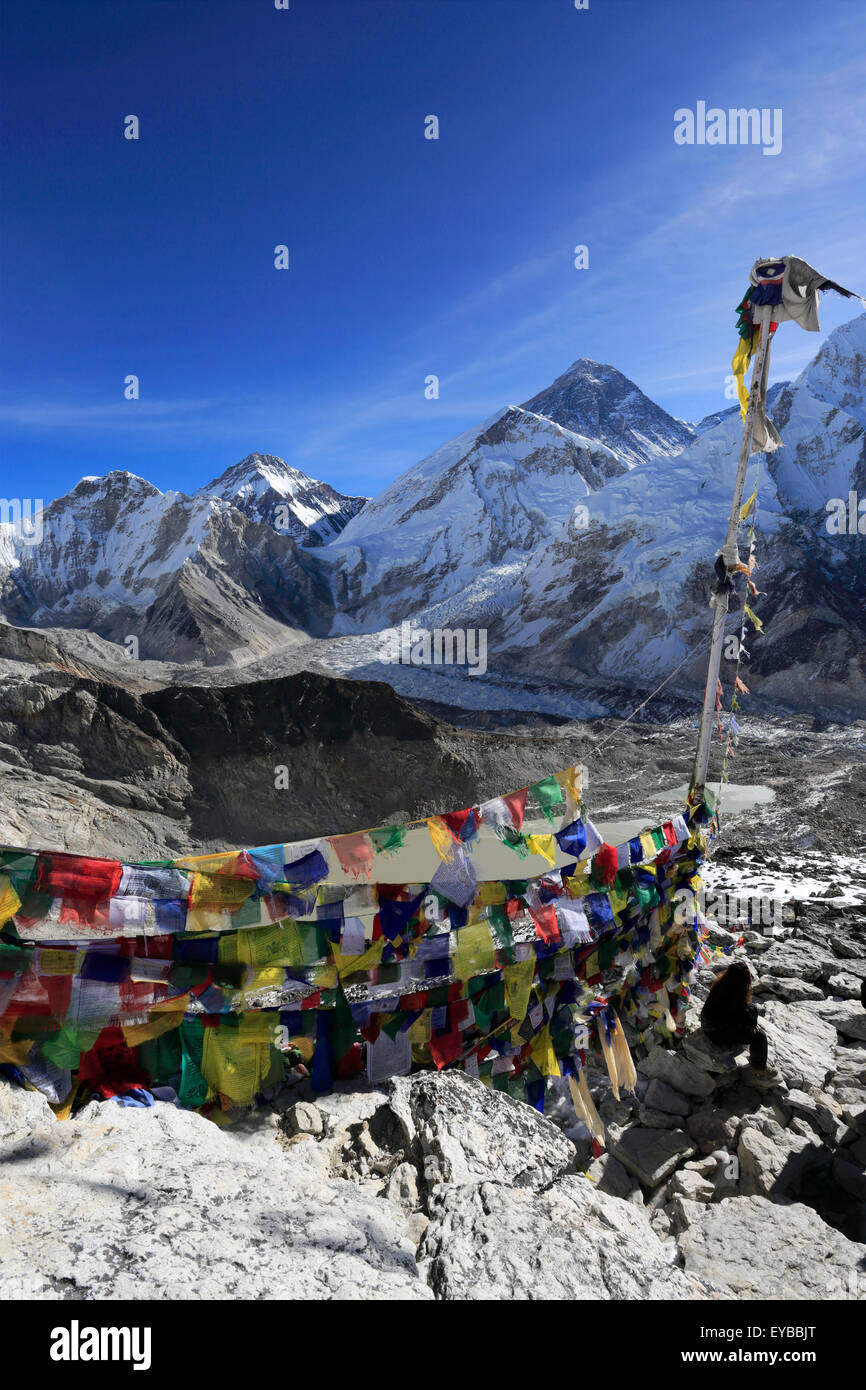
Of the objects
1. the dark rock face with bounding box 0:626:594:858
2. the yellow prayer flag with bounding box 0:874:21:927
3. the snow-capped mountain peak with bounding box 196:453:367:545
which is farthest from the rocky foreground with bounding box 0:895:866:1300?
the snow-capped mountain peak with bounding box 196:453:367:545

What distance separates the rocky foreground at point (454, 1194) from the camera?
261cm

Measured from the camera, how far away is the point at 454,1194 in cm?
338

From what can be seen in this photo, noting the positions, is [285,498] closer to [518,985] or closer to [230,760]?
[230,760]

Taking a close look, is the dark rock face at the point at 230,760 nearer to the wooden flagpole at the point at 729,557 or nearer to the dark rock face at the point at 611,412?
the wooden flagpole at the point at 729,557

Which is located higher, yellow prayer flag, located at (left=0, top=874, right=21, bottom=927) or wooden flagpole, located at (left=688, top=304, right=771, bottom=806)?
wooden flagpole, located at (left=688, top=304, right=771, bottom=806)

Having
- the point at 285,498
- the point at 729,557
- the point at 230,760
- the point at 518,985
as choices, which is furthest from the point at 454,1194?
the point at 285,498

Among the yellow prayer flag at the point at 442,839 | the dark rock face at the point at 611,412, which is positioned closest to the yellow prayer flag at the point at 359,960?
the yellow prayer flag at the point at 442,839

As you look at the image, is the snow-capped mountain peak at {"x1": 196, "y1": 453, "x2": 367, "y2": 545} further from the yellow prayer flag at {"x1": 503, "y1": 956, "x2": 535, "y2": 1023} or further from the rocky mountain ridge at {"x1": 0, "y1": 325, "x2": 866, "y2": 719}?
the yellow prayer flag at {"x1": 503, "y1": 956, "x2": 535, "y2": 1023}

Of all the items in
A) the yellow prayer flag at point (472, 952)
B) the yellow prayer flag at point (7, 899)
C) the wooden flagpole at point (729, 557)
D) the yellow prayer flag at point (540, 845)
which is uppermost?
the wooden flagpole at point (729, 557)

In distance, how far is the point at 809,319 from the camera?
666 cm

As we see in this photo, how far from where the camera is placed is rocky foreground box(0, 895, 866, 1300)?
8.56 ft
